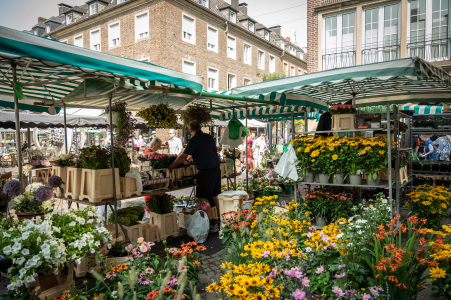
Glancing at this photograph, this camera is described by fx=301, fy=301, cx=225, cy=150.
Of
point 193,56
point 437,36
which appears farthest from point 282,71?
point 437,36

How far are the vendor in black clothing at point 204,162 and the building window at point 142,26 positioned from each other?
56.6 ft

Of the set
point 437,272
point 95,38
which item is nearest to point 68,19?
point 95,38

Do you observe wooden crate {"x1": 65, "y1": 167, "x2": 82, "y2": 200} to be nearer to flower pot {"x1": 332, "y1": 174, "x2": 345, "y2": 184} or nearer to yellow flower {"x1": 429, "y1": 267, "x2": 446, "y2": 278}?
flower pot {"x1": 332, "y1": 174, "x2": 345, "y2": 184}

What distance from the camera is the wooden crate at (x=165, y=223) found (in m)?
5.28

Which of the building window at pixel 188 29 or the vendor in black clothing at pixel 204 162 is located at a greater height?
the building window at pixel 188 29

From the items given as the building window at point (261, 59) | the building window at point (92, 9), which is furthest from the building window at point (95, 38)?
the building window at point (261, 59)

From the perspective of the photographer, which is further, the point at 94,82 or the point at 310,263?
the point at 94,82

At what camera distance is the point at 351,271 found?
2.54 metres

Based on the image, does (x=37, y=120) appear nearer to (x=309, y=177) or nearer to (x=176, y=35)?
(x=309, y=177)

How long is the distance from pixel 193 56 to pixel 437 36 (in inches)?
578

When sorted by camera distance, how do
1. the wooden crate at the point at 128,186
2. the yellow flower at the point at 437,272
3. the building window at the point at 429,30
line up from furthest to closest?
the building window at the point at 429,30
the wooden crate at the point at 128,186
the yellow flower at the point at 437,272

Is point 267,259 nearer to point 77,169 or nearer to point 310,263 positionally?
point 310,263

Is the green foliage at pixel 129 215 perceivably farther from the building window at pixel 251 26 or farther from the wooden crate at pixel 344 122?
the building window at pixel 251 26

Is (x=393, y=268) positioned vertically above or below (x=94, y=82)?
below
